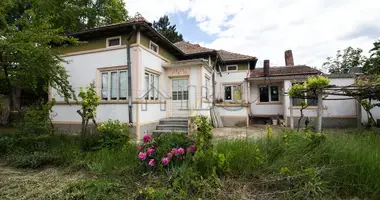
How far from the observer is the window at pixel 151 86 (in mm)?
8414

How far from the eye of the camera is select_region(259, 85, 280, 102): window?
45.3 ft

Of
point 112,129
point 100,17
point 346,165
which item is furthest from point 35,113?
point 100,17

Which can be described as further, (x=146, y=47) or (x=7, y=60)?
(x=146, y=47)

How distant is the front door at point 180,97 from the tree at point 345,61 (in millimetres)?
26409

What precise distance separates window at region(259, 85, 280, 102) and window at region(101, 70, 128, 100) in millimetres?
10735

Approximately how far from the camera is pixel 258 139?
154 inches

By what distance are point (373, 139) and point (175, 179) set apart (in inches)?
159

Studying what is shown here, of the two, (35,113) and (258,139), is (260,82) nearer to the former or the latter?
(258,139)

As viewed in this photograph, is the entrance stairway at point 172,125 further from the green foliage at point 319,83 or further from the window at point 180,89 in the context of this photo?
the green foliage at point 319,83

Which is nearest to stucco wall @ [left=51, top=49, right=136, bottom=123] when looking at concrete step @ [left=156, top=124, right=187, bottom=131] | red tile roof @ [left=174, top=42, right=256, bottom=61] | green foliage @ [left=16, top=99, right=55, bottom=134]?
concrete step @ [left=156, top=124, right=187, bottom=131]

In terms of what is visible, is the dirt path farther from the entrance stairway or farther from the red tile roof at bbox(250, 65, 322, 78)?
the red tile roof at bbox(250, 65, 322, 78)

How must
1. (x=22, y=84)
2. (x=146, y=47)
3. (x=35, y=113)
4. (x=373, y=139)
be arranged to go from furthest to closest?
(x=146, y=47), (x=22, y=84), (x=35, y=113), (x=373, y=139)

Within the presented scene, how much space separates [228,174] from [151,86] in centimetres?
656

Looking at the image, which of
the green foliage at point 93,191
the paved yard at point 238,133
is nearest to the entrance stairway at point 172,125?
the paved yard at point 238,133
